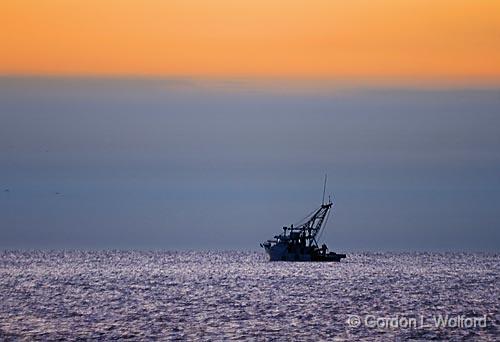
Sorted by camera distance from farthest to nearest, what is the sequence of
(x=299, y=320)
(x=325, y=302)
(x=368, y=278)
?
(x=368, y=278) < (x=325, y=302) < (x=299, y=320)

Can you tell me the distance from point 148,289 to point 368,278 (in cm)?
4073

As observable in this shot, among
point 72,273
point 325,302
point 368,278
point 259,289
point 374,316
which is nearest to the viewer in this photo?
point 374,316

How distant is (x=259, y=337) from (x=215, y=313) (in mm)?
18464

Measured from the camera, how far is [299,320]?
9150 centimetres

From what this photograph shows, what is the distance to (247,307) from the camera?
103688 millimetres

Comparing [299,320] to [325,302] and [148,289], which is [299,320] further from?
[148,289]

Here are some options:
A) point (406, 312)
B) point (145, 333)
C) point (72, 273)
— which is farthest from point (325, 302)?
point (72, 273)

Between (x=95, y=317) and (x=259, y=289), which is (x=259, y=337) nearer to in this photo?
(x=95, y=317)

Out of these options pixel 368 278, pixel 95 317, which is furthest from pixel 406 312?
pixel 368 278

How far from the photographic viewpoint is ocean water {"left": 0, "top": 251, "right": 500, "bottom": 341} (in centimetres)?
8244

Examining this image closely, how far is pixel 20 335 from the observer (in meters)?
79.4

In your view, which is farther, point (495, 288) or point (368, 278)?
point (368, 278)

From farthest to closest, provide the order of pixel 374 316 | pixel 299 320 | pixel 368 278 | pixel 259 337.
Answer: pixel 368 278, pixel 374 316, pixel 299 320, pixel 259 337

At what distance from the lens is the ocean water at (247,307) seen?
82438 mm
